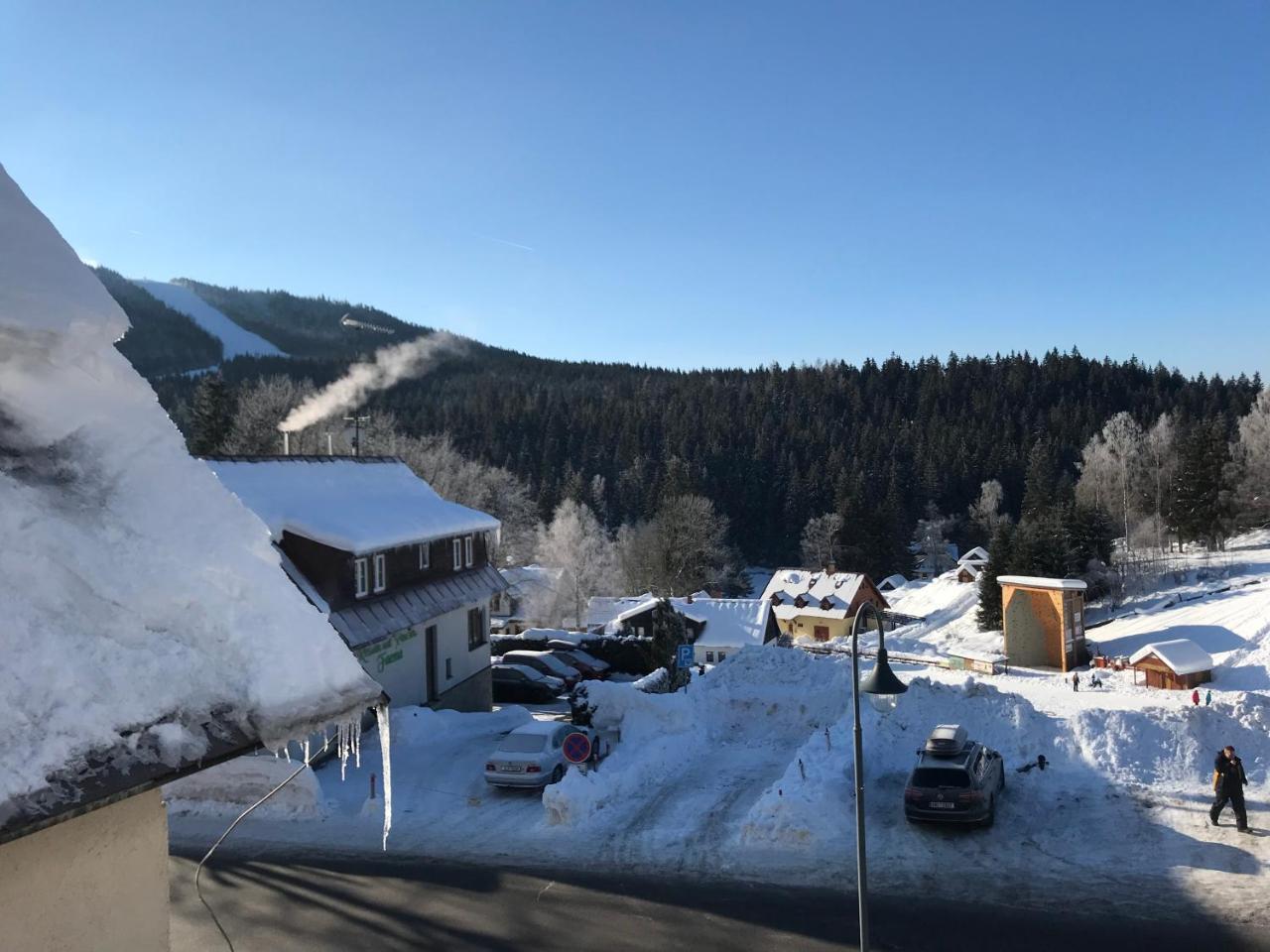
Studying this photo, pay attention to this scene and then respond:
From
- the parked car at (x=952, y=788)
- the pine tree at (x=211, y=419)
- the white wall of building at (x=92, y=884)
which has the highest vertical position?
the pine tree at (x=211, y=419)

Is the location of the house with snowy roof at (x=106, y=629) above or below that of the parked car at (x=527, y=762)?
above

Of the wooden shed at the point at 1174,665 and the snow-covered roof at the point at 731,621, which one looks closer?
the wooden shed at the point at 1174,665

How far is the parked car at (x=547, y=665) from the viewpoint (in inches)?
1204

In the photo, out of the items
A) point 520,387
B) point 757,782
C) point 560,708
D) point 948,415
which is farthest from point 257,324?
point 757,782

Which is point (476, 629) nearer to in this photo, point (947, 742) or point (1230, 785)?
point (947, 742)

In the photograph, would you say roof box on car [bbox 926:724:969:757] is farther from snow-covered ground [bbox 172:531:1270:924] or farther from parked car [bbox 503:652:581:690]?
parked car [bbox 503:652:581:690]

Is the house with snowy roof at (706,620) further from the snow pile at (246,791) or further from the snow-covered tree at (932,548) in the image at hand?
the snow-covered tree at (932,548)

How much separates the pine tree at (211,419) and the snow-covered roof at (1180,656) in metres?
43.8

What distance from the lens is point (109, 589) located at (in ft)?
10.9

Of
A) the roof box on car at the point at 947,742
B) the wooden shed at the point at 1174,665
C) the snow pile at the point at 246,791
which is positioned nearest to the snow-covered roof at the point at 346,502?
the snow pile at the point at 246,791

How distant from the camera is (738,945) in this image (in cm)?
1051

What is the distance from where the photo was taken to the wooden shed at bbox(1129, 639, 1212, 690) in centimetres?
2494

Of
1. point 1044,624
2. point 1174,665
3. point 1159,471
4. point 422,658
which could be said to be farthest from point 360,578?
point 1159,471

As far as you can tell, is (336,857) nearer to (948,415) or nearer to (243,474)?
(243,474)
